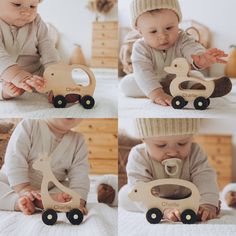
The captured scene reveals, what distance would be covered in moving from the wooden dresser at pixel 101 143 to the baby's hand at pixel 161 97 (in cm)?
12

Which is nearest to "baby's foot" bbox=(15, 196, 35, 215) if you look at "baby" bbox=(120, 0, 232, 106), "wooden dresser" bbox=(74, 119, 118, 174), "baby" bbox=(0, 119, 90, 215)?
"baby" bbox=(0, 119, 90, 215)

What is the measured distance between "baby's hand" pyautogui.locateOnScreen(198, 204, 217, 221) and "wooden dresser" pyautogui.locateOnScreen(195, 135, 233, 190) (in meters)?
0.09

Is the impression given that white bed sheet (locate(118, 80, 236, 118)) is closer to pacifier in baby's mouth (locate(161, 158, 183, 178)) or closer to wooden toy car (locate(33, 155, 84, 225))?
pacifier in baby's mouth (locate(161, 158, 183, 178))

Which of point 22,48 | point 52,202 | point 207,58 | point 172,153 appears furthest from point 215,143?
point 22,48

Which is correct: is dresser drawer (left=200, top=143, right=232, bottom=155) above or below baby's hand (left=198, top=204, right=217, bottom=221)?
above

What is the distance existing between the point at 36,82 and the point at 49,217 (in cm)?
33

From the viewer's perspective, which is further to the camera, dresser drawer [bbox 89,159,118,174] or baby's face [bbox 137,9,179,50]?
dresser drawer [bbox 89,159,118,174]

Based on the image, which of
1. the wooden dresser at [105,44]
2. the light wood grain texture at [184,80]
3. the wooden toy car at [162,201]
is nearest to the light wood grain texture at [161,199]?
the wooden toy car at [162,201]

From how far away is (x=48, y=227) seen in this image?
113 centimetres

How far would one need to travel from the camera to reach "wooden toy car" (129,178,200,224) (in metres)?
1.16

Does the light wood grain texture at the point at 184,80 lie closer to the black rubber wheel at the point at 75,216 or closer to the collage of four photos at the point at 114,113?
the collage of four photos at the point at 114,113

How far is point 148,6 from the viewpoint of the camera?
1.09 meters

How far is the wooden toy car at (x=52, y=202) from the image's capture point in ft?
3.72

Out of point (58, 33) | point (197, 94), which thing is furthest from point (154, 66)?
point (58, 33)
